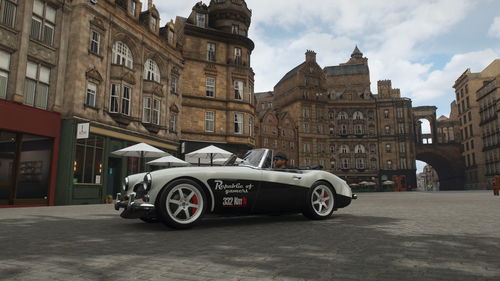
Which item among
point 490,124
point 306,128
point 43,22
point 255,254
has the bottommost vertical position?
point 255,254

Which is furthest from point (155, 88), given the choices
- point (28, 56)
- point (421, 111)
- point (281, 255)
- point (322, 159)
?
point (421, 111)

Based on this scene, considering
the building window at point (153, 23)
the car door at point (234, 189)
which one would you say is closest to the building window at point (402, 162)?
Result: the building window at point (153, 23)

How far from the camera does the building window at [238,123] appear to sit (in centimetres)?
2844

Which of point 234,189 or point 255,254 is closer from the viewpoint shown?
point 255,254

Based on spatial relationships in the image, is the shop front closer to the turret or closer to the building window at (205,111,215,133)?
the building window at (205,111,215,133)

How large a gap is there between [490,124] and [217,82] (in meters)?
56.4

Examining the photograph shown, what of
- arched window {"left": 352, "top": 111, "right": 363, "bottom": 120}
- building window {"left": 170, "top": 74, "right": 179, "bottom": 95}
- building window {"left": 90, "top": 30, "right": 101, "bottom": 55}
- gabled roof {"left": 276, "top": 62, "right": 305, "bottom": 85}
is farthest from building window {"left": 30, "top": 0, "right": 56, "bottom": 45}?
arched window {"left": 352, "top": 111, "right": 363, "bottom": 120}

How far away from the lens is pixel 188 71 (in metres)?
27.7

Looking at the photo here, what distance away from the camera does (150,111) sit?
22.2 m

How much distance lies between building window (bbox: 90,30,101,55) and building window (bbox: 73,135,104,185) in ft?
15.2

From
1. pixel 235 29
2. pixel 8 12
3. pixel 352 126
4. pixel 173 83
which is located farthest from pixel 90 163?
pixel 352 126

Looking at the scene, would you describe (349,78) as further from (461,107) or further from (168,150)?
(168,150)

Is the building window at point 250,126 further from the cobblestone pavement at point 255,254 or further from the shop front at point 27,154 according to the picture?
the cobblestone pavement at point 255,254

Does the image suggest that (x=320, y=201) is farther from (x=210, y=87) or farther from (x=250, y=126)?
(x=210, y=87)
